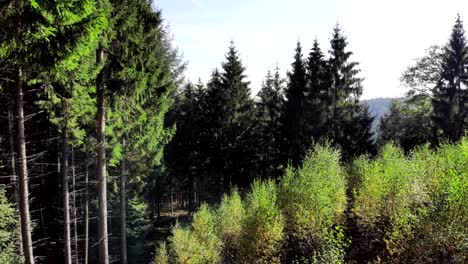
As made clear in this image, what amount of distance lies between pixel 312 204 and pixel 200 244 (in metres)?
6.19

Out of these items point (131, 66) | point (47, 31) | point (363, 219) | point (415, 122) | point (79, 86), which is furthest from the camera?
point (415, 122)

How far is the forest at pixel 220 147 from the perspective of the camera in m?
8.13

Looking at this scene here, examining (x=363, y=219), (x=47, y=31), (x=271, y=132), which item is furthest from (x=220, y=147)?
(x=47, y=31)

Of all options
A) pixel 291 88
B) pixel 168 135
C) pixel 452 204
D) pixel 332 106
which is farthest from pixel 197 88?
pixel 452 204

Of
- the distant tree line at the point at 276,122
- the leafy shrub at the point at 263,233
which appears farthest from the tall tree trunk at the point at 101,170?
the distant tree line at the point at 276,122

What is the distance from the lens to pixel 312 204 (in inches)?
468

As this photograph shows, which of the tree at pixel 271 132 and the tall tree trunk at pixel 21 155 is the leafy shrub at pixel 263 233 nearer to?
the tall tree trunk at pixel 21 155

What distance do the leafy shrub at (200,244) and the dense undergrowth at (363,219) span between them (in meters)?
0.04

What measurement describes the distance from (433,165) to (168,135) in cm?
1334

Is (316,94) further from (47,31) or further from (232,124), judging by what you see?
(47,31)

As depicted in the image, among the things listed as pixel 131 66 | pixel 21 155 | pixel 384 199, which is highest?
pixel 131 66

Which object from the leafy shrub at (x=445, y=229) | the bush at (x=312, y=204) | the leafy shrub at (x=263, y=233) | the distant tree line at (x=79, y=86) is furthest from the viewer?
the leafy shrub at (x=263, y=233)

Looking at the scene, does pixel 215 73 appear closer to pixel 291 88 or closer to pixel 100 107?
pixel 291 88

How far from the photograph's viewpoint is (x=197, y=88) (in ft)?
132
